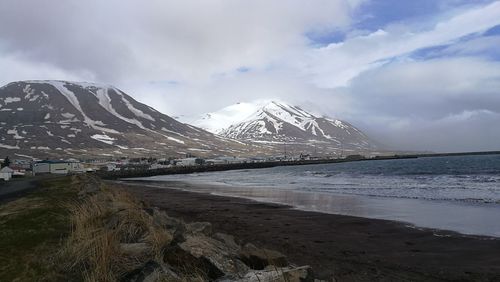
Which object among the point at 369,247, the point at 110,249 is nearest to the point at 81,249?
the point at 110,249

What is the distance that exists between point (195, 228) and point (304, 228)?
7884mm

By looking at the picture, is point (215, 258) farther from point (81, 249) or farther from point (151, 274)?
point (81, 249)

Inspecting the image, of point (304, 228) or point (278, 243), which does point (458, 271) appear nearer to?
point (278, 243)

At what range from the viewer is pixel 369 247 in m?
16.2

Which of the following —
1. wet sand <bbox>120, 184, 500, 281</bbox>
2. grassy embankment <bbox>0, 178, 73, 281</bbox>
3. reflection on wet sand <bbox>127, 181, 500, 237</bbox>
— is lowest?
wet sand <bbox>120, 184, 500, 281</bbox>

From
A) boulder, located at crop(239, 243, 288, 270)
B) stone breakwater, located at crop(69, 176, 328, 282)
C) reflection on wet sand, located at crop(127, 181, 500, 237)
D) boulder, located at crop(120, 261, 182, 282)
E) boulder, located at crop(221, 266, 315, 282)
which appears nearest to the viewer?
boulder, located at crop(221, 266, 315, 282)

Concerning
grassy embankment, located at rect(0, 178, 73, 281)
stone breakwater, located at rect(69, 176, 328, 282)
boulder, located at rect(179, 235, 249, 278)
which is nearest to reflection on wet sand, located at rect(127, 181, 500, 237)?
stone breakwater, located at rect(69, 176, 328, 282)

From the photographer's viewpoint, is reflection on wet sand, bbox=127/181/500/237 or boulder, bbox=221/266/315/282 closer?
boulder, bbox=221/266/315/282

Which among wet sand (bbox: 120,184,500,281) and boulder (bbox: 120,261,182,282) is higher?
boulder (bbox: 120,261,182,282)

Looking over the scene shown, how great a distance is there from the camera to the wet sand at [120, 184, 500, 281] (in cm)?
1220

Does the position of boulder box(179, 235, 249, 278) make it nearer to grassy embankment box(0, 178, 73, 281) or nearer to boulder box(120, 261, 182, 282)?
boulder box(120, 261, 182, 282)

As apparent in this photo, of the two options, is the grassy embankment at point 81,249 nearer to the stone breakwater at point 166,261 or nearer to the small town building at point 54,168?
the stone breakwater at point 166,261

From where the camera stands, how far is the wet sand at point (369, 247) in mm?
12203

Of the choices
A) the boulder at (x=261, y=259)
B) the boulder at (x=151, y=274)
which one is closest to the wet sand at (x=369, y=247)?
the boulder at (x=261, y=259)
